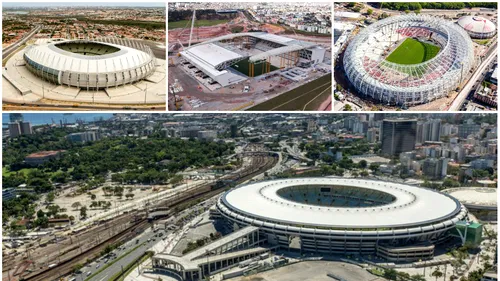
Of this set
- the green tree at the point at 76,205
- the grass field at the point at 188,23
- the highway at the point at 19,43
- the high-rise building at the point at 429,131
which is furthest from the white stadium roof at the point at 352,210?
the high-rise building at the point at 429,131

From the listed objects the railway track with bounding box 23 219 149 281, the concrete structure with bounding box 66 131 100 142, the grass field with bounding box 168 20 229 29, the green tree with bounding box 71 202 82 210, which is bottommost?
the concrete structure with bounding box 66 131 100 142

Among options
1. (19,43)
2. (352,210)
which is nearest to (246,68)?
(352,210)

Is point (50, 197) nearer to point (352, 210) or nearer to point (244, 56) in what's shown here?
point (244, 56)

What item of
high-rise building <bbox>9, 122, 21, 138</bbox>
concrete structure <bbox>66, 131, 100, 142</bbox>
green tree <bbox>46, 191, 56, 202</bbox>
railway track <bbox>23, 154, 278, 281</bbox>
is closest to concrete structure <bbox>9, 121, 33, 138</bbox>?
high-rise building <bbox>9, 122, 21, 138</bbox>

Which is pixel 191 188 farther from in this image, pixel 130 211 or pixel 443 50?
pixel 443 50

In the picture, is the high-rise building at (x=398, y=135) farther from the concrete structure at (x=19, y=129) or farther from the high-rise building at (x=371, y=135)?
the concrete structure at (x=19, y=129)

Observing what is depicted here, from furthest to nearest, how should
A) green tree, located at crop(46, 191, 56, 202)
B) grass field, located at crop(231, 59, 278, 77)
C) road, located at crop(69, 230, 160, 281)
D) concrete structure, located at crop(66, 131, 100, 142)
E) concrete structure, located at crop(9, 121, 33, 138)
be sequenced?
concrete structure, located at crop(66, 131, 100, 142), concrete structure, located at crop(9, 121, 33, 138), green tree, located at crop(46, 191, 56, 202), grass field, located at crop(231, 59, 278, 77), road, located at crop(69, 230, 160, 281)

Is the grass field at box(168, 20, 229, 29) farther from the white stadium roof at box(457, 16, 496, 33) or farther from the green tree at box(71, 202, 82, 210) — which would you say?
the white stadium roof at box(457, 16, 496, 33)
